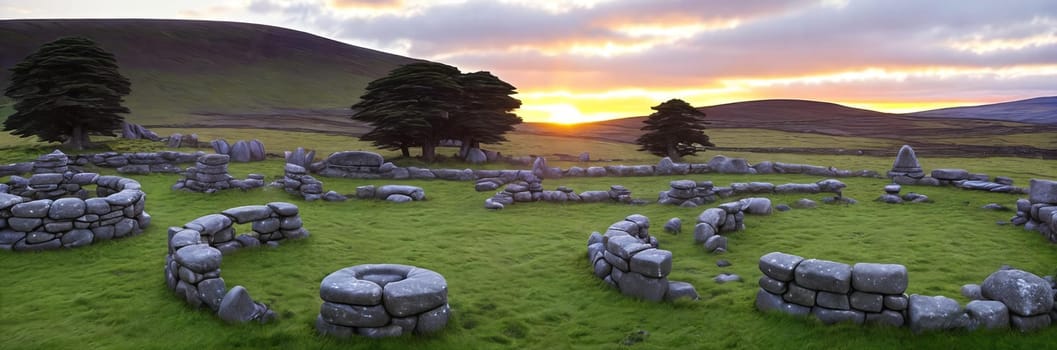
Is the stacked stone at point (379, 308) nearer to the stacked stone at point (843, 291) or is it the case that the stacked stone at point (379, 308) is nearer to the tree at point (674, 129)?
the stacked stone at point (843, 291)

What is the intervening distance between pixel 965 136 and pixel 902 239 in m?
73.1

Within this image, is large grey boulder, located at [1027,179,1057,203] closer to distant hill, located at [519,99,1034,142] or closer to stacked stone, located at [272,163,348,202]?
stacked stone, located at [272,163,348,202]

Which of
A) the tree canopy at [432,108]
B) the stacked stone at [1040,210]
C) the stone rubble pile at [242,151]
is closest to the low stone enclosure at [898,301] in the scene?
the stacked stone at [1040,210]

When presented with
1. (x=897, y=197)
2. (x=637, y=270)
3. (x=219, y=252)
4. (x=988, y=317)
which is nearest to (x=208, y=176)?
(x=219, y=252)

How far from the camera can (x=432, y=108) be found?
3117 centimetres

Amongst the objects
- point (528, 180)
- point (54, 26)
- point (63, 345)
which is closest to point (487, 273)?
point (63, 345)

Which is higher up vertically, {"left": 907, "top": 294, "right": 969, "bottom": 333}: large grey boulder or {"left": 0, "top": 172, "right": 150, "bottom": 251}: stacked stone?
{"left": 0, "top": 172, "right": 150, "bottom": 251}: stacked stone

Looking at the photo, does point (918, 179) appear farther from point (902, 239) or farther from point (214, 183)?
point (214, 183)

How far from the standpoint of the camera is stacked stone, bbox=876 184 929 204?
794 inches

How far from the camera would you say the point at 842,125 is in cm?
10406

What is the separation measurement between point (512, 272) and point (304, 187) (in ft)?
38.5

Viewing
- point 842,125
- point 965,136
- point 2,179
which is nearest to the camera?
point 2,179

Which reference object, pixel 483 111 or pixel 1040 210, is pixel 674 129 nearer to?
pixel 483 111

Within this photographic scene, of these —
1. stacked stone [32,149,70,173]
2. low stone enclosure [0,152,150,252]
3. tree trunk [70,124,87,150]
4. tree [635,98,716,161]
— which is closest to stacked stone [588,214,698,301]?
low stone enclosure [0,152,150,252]
